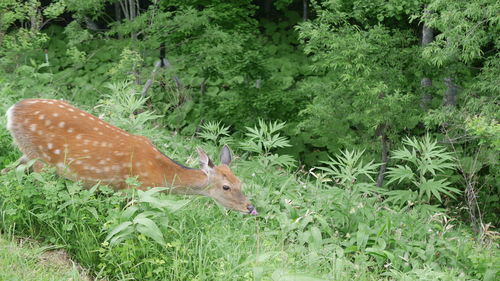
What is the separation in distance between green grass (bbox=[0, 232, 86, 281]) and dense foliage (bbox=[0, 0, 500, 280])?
128 millimetres

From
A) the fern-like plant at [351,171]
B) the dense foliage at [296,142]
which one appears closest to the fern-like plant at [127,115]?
the dense foliage at [296,142]

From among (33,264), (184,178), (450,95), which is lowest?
(450,95)

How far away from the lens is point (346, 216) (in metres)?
5.11

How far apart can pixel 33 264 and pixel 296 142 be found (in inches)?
285

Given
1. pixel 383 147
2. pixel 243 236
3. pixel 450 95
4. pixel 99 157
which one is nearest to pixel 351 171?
pixel 243 236

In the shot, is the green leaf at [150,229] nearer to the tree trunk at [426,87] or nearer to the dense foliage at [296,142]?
the dense foliage at [296,142]

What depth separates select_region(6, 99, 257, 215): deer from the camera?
4.72 m

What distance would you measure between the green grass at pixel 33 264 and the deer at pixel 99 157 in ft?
2.58

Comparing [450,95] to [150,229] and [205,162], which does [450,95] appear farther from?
[150,229]

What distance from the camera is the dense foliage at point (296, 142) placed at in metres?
4.06

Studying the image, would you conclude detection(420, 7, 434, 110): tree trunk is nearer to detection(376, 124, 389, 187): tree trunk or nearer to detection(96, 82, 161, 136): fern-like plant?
detection(376, 124, 389, 187): tree trunk

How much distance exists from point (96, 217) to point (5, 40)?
5.29 m

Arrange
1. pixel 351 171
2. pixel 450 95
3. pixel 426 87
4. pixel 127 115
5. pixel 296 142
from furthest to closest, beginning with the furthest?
pixel 296 142
pixel 450 95
pixel 426 87
pixel 127 115
pixel 351 171

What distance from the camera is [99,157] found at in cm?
473
